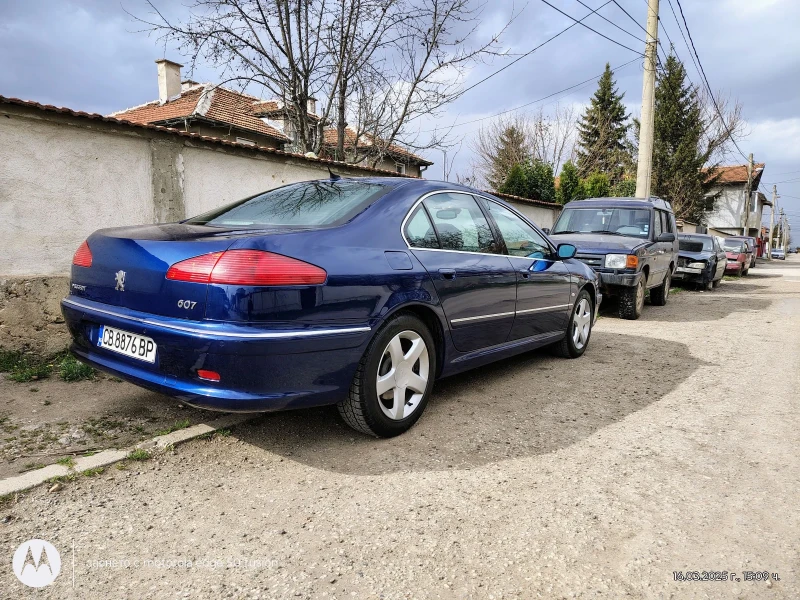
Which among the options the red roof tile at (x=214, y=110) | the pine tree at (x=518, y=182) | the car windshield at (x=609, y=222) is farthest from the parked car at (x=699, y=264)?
the red roof tile at (x=214, y=110)

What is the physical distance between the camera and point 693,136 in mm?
34750

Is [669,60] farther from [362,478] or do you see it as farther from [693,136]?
[362,478]

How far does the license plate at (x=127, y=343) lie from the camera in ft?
8.73

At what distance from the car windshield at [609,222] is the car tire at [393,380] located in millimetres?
6619

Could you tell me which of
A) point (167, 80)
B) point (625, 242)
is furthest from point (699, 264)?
point (167, 80)

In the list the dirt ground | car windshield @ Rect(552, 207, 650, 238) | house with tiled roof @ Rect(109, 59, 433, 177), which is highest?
house with tiled roof @ Rect(109, 59, 433, 177)

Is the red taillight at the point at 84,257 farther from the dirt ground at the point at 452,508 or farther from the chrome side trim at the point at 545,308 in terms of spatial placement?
the chrome side trim at the point at 545,308

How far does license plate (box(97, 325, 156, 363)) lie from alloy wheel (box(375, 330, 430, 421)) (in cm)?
117

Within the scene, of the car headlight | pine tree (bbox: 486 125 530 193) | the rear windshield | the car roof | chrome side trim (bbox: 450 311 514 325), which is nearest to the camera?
the rear windshield

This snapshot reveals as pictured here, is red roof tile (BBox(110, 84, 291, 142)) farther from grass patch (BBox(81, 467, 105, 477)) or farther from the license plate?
grass patch (BBox(81, 467, 105, 477))

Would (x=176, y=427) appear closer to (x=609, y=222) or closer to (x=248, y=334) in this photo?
(x=248, y=334)

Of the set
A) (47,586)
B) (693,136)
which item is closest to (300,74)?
(47,586)

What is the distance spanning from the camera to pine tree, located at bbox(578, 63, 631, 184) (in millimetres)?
36312

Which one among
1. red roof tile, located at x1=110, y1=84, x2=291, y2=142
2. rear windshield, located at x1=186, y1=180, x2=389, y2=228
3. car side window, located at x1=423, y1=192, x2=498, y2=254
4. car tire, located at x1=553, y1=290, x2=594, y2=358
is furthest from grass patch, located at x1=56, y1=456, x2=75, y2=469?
red roof tile, located at x1=110, y1=84, x2=291, y2=142
